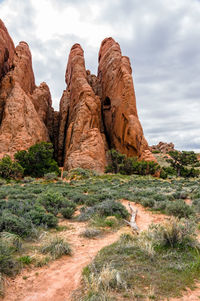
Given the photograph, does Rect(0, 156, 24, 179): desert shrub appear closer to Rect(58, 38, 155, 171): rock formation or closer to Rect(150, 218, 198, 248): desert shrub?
Rect(58, 38, 155, 171): rock formation

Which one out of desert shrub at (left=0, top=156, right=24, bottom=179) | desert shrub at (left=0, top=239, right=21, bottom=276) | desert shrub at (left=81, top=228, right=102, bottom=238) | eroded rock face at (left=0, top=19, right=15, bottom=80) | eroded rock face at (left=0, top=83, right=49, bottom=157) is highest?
eroded rock face at (left=0, top=19, right=15, bottom=80)

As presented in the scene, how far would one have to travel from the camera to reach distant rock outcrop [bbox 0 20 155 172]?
27547 millimetres

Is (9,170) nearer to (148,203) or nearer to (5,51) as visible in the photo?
(148,203)

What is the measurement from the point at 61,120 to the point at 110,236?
33021mm

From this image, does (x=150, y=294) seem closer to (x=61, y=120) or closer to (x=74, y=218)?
(x=74, y=218)

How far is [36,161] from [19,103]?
9.93 meters

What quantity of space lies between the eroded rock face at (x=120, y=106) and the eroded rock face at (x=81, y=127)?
2270mm

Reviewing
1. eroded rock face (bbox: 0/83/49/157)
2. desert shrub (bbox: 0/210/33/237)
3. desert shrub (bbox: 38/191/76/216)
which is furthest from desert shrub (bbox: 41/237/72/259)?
eroded rock face (bbox: 0/83/49/157)

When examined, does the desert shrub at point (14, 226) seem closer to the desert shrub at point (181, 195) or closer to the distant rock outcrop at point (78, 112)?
the desert shrub at point (181, 195)

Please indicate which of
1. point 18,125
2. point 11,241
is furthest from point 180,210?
point 18,125

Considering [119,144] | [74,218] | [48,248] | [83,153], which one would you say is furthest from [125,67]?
[48,248]

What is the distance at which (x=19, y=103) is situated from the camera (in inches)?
1131

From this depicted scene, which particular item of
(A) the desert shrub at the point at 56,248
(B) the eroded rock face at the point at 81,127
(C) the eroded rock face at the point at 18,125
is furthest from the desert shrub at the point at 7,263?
(C) the eroded rock face at the point at 18,125

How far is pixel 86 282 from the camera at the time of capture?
10.1 ft
